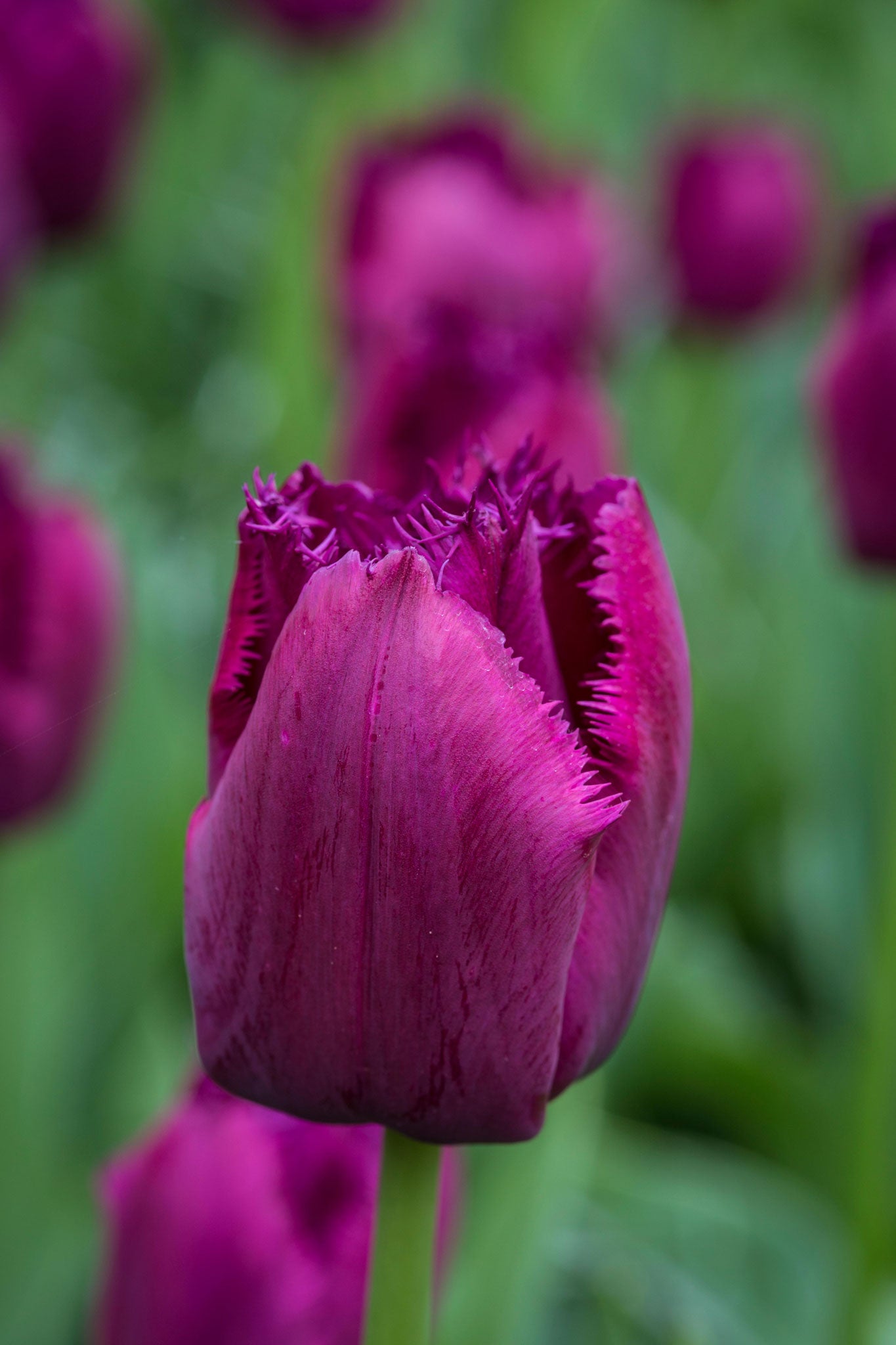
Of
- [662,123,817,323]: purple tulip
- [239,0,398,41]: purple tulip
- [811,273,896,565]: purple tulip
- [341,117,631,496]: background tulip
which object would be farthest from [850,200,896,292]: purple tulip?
[239,0,398,41]: purple tulip

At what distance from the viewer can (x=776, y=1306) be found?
0.87 metres

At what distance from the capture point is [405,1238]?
0.98ft

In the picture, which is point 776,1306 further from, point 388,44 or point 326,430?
point 388,44

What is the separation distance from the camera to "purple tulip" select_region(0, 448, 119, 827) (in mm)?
517

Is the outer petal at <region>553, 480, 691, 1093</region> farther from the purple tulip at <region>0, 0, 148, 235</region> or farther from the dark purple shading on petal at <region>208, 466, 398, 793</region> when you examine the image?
the purple tulip at <region>0, 0, 148, 235</region>

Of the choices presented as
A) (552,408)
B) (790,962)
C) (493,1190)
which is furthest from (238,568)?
(790,962)

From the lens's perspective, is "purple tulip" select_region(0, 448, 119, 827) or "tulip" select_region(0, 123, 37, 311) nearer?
"purple tulip" select_region(0, 448, 119, 827)

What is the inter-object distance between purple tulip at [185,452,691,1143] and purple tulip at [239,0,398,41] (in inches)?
45.7

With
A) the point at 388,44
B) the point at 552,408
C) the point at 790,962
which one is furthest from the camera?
the point at 388,44

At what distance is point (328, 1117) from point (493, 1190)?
17.0 inches

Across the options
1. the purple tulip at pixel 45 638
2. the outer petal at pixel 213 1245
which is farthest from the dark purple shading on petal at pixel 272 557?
the purple tulip at pixel 45 638

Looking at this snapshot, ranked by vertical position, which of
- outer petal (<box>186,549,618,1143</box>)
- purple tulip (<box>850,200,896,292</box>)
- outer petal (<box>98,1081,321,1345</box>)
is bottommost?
outer petal (<box>98,1081,321,1345</box>)

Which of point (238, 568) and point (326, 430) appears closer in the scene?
point (238, 568)

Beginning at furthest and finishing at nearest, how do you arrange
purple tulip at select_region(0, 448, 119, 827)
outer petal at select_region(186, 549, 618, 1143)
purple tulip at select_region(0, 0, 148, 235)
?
purple tulip at select_region(0, 0, 148, 235), purple tulip at select_region(0, 448, 119, 827), outer petal at select_region(186, 549, 618, 1143)
